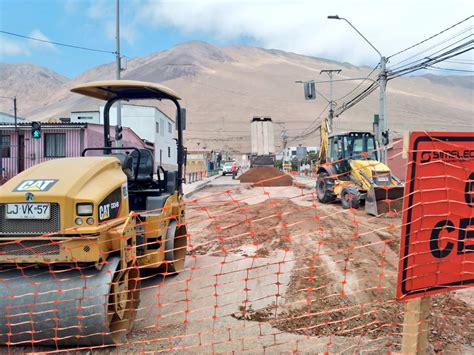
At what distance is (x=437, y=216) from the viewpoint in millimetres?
2975

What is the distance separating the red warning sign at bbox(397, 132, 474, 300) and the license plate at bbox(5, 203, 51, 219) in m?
2.97

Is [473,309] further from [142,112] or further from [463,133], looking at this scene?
[142,112]

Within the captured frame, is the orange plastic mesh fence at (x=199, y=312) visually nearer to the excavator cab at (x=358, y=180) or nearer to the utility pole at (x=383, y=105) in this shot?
the excavator cab at (x=358, y=180)

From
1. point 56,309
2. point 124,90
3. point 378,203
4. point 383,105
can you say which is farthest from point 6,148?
point 56,309

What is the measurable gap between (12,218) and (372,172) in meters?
11.5

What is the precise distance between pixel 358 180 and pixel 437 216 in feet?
36.5

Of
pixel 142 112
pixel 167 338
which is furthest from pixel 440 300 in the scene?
pixel 142 112

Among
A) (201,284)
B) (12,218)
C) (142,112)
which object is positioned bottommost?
(201,284)

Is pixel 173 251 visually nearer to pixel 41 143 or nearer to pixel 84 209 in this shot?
pixel 84 209

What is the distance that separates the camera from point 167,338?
13.6ft

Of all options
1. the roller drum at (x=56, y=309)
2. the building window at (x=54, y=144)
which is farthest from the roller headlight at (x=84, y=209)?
the building window at (x=54, y=144)

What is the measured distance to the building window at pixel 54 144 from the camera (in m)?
26.5

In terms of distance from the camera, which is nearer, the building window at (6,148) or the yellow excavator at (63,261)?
the yellow excavator at (63,261)

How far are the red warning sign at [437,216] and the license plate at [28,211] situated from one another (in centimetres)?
297
